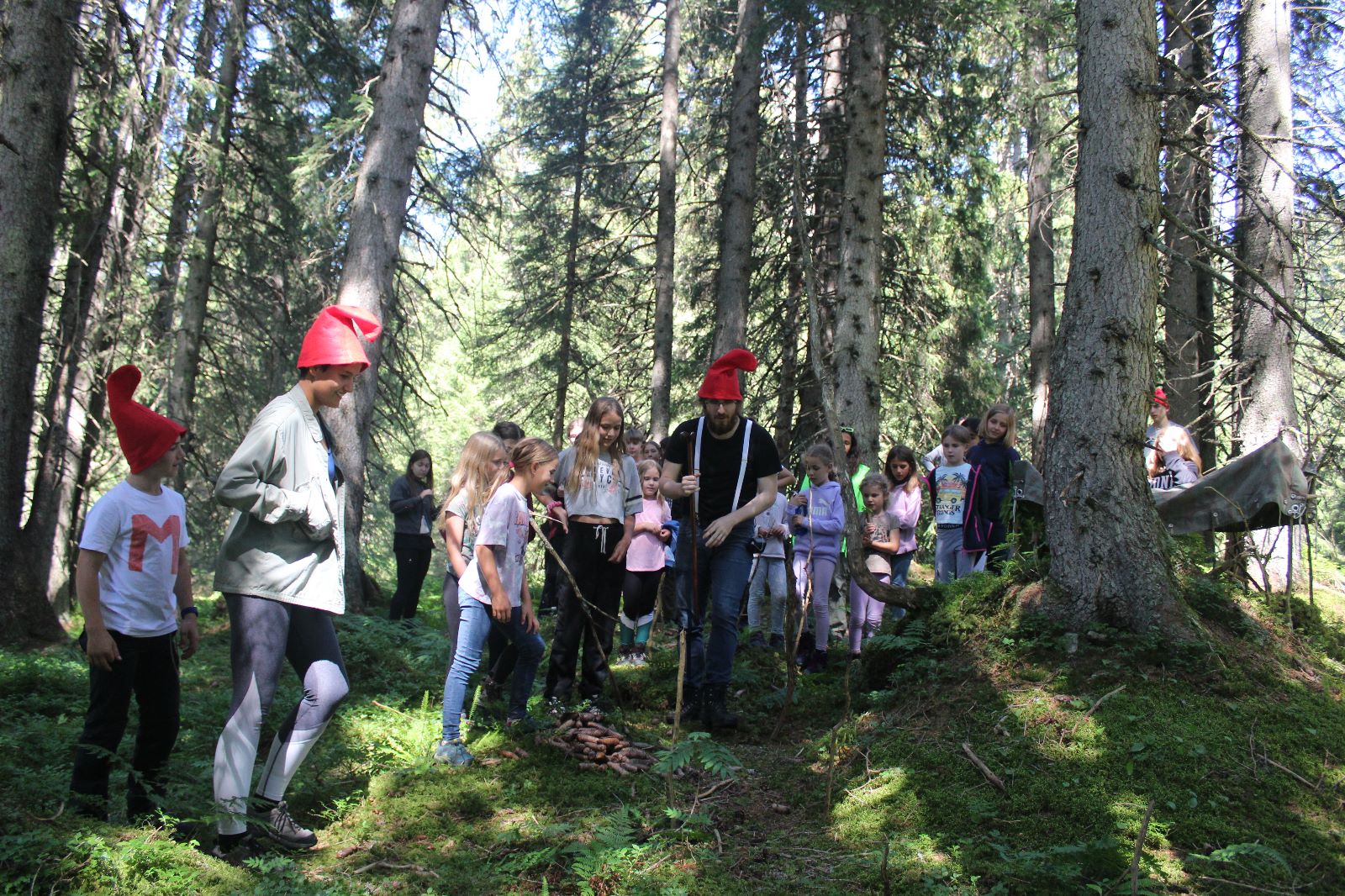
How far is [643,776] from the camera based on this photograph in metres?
5.09

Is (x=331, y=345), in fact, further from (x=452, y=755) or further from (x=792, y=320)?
(x=792, y=320)

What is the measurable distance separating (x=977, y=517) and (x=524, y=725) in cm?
483

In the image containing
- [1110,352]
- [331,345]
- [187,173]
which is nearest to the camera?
[331,345]

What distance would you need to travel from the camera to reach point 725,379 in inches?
235

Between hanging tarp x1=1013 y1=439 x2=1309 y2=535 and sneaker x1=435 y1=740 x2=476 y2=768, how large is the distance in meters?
4.46

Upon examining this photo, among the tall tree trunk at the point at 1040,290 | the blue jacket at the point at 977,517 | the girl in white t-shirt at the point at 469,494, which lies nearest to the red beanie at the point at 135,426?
the girl in white t-shirt at the point at 469,494

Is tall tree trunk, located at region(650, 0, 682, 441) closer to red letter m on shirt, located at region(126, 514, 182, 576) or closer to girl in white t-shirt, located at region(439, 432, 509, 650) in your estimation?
girl in white t-shirt, located at region(439, 432, 509, 650)

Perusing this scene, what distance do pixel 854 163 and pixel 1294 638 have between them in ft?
19.9

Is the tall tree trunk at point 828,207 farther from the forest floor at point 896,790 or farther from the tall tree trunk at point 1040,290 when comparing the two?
the forest floor at point 896,790

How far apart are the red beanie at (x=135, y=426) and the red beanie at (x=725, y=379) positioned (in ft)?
10.4

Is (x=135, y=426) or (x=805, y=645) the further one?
(x=805, y=645)

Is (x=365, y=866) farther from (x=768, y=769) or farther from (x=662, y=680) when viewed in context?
(x=662, y=680)

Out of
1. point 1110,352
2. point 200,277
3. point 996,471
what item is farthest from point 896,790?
point 200,277

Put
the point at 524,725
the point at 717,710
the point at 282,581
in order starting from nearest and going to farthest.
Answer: the point at 282,581 < the point at 524,725 < the point at 717,710
